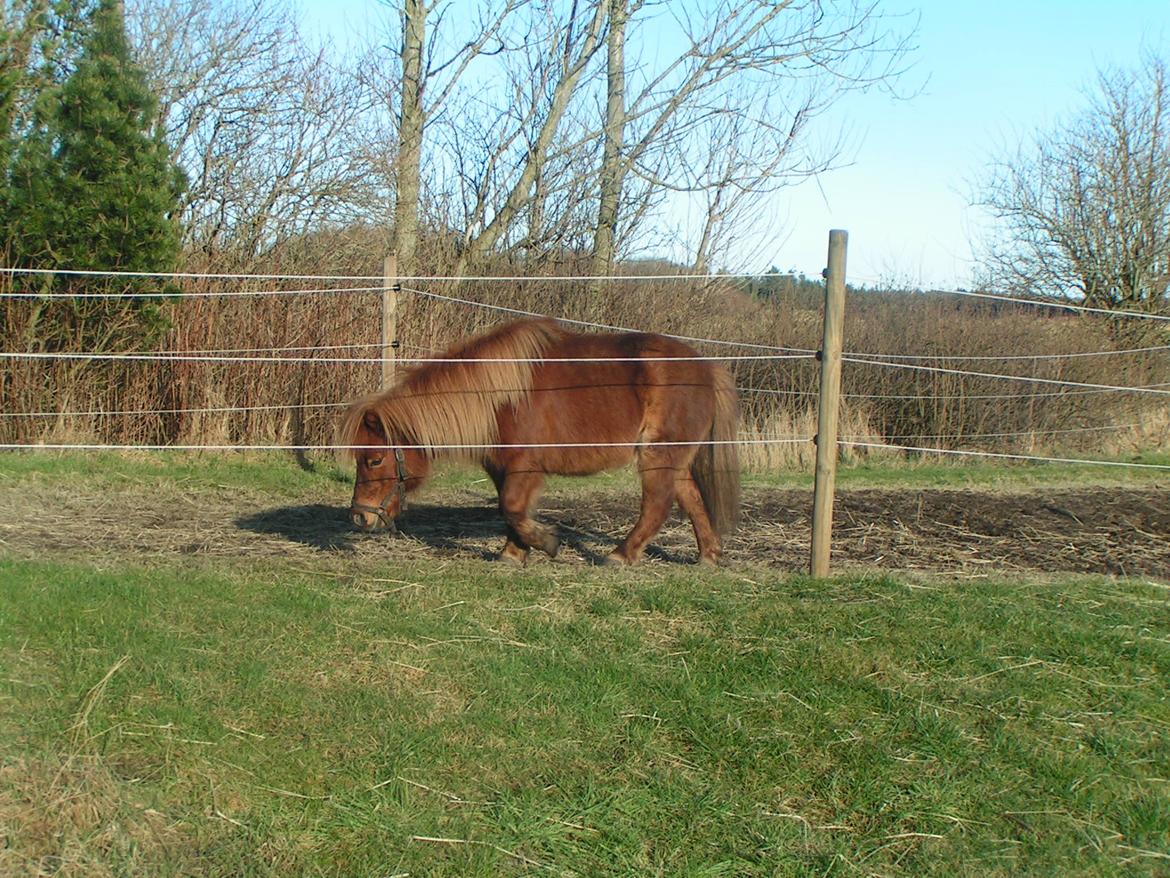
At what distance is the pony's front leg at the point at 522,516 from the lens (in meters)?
6.48

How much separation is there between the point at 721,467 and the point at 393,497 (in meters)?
2.15

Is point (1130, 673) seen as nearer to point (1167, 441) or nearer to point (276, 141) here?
point (1167, 441)

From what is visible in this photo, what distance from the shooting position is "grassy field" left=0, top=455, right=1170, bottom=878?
309cm

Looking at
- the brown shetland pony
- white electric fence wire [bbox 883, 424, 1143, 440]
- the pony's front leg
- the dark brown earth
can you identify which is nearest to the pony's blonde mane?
the brown shetland pony

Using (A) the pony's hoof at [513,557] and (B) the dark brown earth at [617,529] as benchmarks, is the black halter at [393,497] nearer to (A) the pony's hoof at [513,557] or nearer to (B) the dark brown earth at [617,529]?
(B) the dark brown earth at [617,529]

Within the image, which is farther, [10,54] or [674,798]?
[10,54]

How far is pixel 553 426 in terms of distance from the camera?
21.9ft

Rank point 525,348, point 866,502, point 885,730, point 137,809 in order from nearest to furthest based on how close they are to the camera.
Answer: point 137,809 < point 885,730 < point 525,348 < point 866,502

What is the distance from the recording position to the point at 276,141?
50.5ft

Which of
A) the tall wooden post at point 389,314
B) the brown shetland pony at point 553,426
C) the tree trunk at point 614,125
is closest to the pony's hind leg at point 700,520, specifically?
the brown shetland pony at point 553,426

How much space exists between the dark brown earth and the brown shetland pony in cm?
40

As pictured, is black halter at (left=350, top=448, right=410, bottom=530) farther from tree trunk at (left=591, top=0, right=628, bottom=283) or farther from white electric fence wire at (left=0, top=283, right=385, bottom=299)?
tree trunk at (left=591, top=0, right=628, bottom=283)

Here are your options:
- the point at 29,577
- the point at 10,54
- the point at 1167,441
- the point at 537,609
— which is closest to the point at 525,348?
the point at 537,609

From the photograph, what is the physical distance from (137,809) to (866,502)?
22.8 feet
